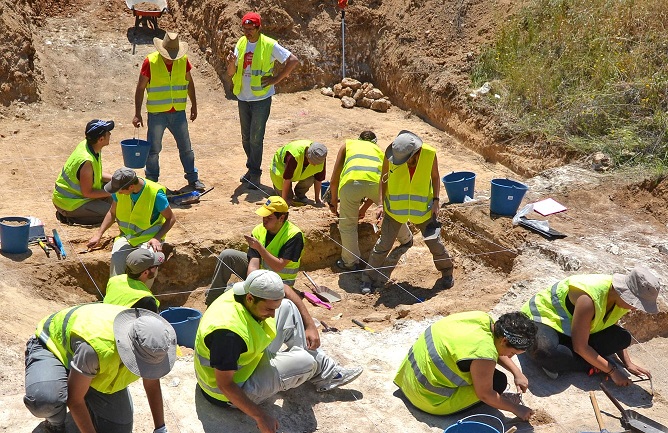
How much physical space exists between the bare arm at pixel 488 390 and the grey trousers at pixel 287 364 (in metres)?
1.06

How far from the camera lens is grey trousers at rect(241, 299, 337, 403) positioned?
16.2 feet

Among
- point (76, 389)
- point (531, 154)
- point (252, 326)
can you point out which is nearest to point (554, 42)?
point (531, 154)

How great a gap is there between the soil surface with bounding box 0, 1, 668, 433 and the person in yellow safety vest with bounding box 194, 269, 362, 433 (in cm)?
33

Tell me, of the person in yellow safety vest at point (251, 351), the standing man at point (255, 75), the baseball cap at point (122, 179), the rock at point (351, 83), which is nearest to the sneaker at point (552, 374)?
the person in yellow safety vest at point (251, 351)

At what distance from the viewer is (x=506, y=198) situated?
823 centimetres

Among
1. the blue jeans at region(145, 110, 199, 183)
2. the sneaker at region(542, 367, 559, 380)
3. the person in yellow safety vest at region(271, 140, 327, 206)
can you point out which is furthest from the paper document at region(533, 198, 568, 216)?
the blue jeans at region(145, 110, 199, 183)

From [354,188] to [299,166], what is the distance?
0.88 metres

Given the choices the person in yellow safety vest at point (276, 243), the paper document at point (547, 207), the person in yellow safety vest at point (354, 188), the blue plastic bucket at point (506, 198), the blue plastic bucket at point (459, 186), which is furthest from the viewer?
the blue plastic bucket at point (459, 186)

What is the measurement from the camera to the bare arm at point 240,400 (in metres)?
4.68

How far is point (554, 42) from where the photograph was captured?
1162 centimetres

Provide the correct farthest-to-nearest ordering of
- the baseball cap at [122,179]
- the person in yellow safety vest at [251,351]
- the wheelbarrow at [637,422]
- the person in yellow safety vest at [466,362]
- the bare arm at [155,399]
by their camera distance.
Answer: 1. the baseball cap at [122,179]
2. the wheelbarrow at [637,422]
3. the person in yellow safety vest at [466,362]
4. the person in yellow safety vest at [251,351]
5. the bare arm at [155,399]

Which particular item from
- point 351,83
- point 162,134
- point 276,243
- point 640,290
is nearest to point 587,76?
point 351,83

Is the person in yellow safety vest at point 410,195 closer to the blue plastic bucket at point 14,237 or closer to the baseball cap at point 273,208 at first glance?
the baseball cap at point 273,208

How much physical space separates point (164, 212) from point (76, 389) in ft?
9.85
